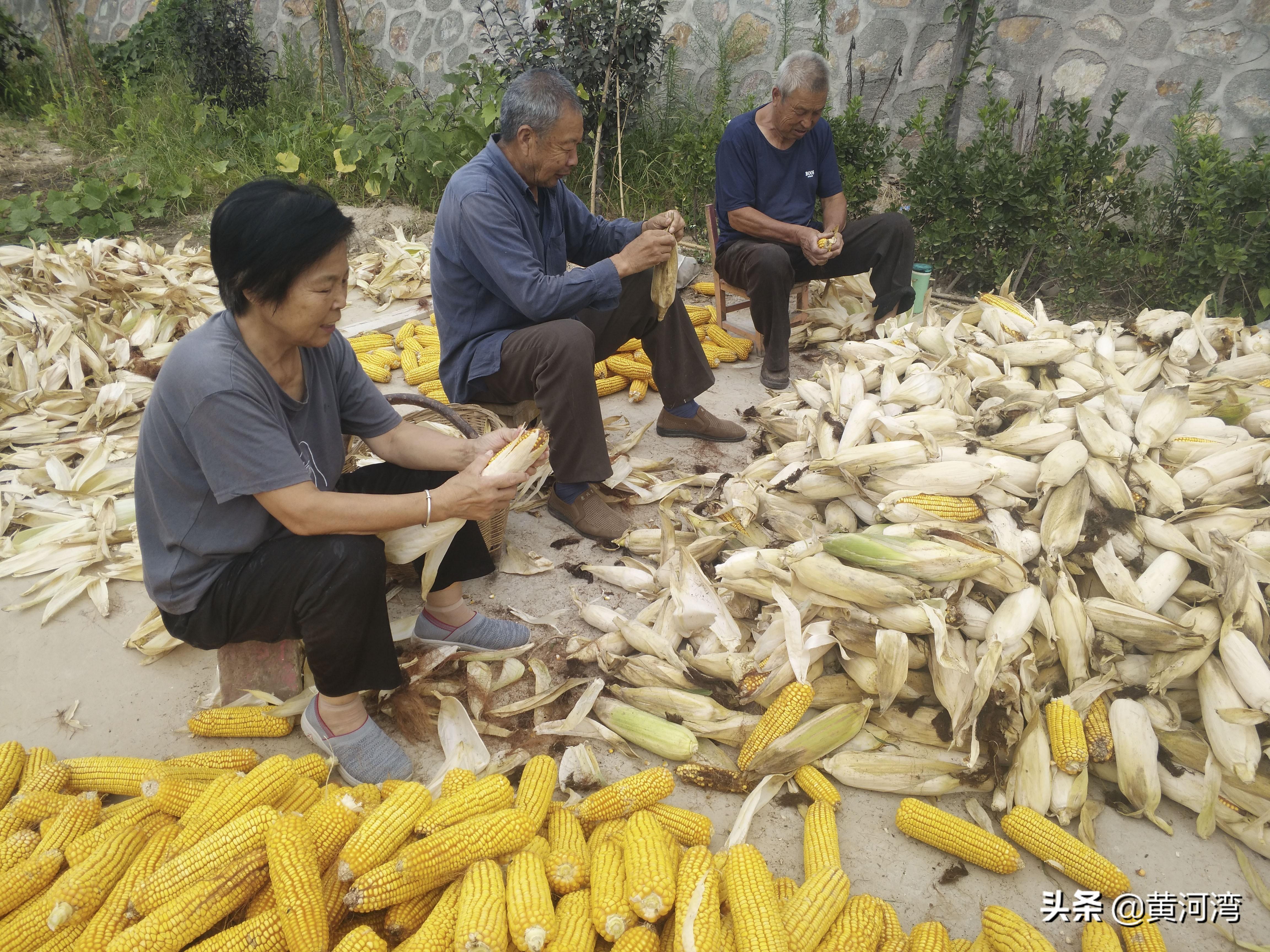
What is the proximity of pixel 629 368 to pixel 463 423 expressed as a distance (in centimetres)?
185

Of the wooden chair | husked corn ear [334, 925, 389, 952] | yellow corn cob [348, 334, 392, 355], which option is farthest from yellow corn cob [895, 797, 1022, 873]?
yellow corn cob [348, 334, 392, 355]

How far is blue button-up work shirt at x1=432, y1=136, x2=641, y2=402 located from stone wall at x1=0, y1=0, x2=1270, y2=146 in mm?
4093

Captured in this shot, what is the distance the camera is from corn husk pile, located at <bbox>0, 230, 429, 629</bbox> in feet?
9.87

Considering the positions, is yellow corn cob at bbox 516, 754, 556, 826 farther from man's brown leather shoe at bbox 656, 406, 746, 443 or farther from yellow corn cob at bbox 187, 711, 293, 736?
man's brown leather shoe at bbox 656, 406, 746, 443

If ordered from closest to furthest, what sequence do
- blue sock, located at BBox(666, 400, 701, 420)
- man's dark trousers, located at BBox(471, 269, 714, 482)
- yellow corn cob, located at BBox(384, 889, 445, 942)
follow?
yellow corn cob, located at BBox(384, 889, 445, 942) < man's dark trousers, located at BBox(471, 269, 714, 482) < blue sock, located at BBox(666, 400, 701, 420)

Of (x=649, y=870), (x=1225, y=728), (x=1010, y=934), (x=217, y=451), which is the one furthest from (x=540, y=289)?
(x=1225, y=728)

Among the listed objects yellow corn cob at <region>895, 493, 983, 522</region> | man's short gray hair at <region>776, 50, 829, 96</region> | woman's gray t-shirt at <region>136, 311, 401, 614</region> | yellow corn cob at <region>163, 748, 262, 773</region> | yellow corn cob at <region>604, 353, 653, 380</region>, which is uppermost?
man's short gray hair at <region>776, 50, 829, 96</region>

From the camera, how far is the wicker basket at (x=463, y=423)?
2.87 meters

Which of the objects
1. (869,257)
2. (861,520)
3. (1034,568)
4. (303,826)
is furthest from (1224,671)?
(869,257)

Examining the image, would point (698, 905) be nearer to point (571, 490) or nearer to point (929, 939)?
point (929, 939)

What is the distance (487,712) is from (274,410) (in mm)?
1114

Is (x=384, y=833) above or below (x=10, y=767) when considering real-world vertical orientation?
above

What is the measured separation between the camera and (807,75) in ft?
14.2

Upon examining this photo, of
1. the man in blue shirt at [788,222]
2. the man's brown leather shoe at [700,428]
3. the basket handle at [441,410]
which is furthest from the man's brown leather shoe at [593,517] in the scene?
the man in blue shirt at [788,222]
